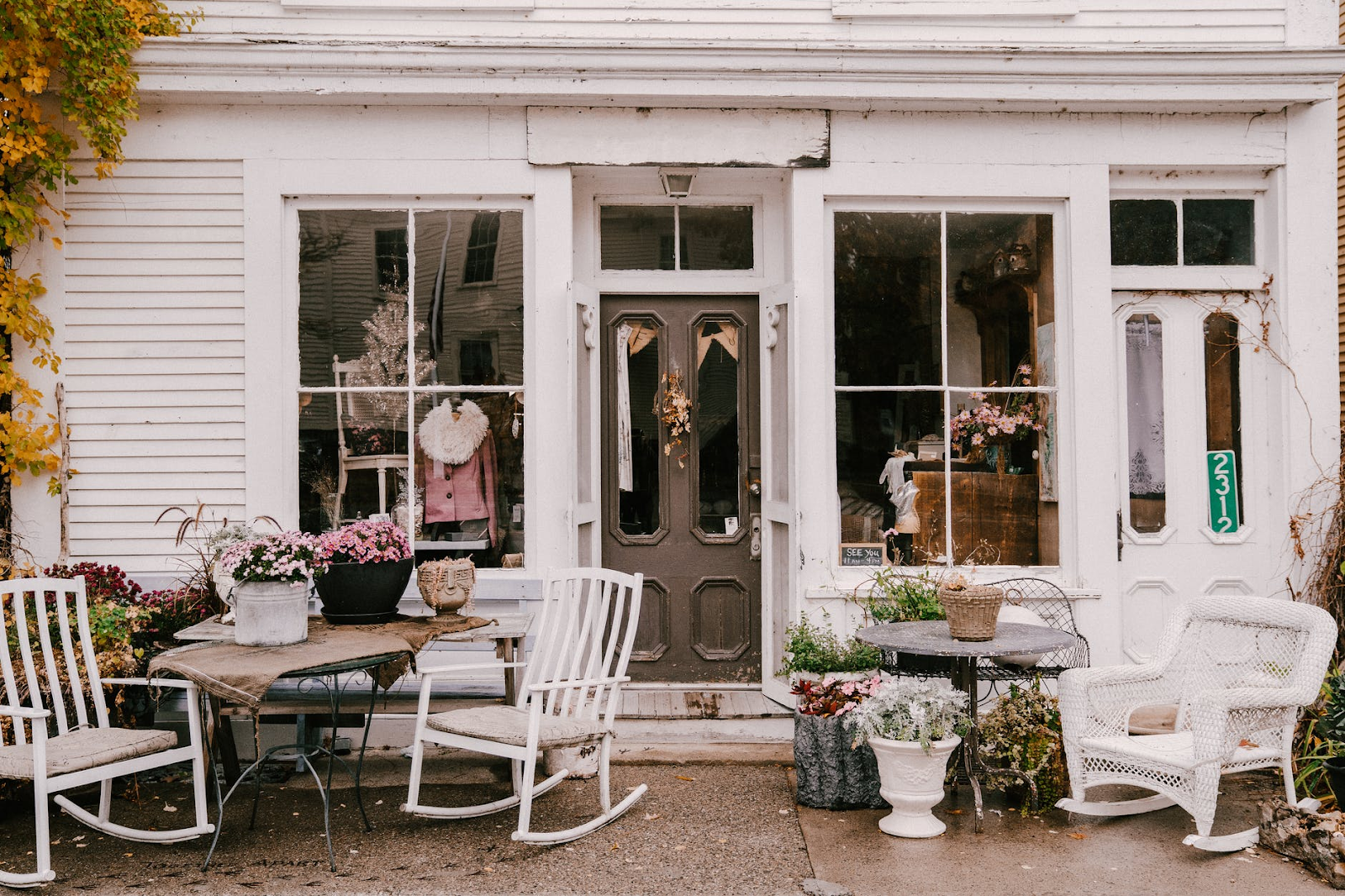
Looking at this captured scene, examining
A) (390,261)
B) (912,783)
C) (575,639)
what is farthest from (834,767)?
(390,261)

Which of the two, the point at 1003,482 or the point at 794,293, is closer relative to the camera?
the point at 794,293

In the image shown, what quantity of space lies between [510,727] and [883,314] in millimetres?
3125

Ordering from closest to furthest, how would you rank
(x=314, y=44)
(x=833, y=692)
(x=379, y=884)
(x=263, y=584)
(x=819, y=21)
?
(x=379, y=884), (x=263, y=584), (x=833, y=692), (x=314, y=44), (x=819, y=21)

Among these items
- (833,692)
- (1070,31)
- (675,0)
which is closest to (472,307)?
(675,0)

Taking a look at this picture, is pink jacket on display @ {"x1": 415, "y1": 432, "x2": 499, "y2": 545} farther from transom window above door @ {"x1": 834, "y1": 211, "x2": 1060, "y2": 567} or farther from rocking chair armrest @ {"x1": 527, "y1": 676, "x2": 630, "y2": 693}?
transom window above door @ {"x1": 834, "y1": 211, "x2": 1060, "y2": 567}

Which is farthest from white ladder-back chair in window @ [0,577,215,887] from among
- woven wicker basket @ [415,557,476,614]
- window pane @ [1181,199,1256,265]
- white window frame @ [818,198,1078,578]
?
window pane @ [1181,199,1256,265]

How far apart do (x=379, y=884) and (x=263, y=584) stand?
1.27m

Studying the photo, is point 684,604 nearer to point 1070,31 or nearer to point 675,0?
point 675,0

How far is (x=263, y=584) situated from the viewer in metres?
4.21

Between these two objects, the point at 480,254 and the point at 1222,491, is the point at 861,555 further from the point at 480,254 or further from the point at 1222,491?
the point at 480,254

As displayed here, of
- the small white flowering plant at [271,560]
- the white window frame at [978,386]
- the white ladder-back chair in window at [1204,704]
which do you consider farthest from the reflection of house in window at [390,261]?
the white ladder-back chair in window at [1204,704]

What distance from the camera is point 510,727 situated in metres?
4.19

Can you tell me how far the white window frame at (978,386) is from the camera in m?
5.80

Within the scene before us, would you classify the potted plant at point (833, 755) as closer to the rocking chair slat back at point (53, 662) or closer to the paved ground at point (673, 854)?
the paved ground at point (673, 854)
